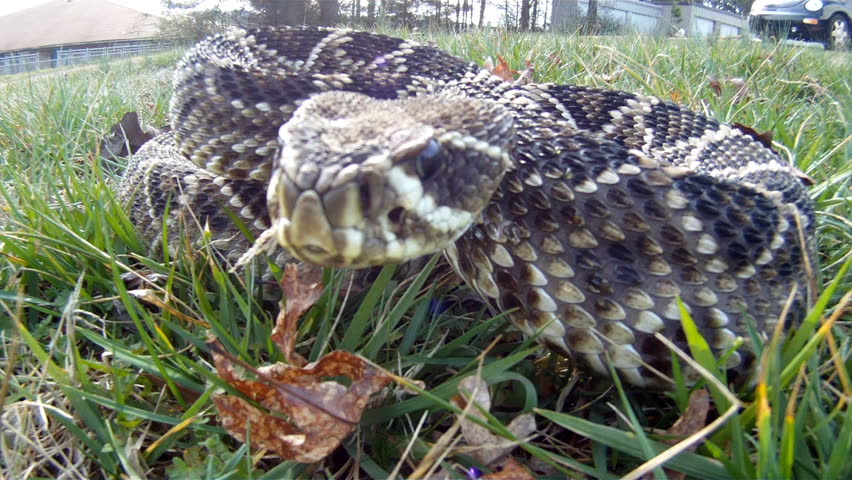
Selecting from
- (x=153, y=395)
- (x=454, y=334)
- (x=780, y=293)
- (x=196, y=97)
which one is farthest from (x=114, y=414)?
(x=780, y=293)

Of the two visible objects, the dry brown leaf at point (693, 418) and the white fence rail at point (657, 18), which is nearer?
the dry brown leaf at point (693, 418)

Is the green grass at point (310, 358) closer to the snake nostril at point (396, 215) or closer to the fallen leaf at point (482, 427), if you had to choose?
the fallen leaf at point (482, 427)

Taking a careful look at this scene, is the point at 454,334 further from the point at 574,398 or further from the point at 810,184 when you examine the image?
the point at 810,184

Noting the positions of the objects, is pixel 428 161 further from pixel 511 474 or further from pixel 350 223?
pixel 511 474

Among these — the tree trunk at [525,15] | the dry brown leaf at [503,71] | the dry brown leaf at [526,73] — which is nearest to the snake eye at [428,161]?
the dry brown leaf at [526,73]

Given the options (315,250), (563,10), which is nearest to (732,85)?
(315,250)

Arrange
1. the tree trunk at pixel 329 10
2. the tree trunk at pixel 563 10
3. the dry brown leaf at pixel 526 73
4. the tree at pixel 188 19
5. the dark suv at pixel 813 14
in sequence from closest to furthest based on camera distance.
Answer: the dry brown leaf at pixel 526 73
the tree trunk at pixel 563 10
the tree trunk at pixel 329 10
the dark suv at pixel 813 14
the tree at pixel 188 19

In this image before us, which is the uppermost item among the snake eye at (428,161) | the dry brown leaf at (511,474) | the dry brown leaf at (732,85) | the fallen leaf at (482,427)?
the dry brown leaf at (732,85)
